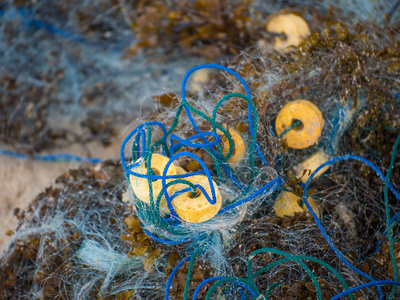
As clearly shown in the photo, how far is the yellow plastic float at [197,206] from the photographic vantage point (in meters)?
1.40

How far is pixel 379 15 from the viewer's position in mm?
2887

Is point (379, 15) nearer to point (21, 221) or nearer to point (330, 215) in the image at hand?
point (330, 215)

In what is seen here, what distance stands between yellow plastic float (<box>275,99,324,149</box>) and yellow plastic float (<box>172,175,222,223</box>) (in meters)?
0.51

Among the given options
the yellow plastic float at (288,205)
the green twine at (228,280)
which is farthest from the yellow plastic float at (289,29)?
the green twine at (228,280)

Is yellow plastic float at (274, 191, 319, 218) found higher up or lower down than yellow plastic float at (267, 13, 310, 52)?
lower down

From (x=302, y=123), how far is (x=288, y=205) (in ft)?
1.26

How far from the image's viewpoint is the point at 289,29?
2543mm

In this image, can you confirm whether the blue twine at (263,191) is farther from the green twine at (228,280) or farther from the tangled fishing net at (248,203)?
the green twine at (228,280)

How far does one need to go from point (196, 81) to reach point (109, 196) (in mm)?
1399

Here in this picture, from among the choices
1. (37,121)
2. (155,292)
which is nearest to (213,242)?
(155,292)

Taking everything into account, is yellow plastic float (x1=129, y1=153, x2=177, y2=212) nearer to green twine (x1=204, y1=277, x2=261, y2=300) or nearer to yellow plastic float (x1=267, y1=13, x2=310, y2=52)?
green twine (x1=204, y1=277, x2=261, y2=300)

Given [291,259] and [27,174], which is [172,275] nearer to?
[291,259]

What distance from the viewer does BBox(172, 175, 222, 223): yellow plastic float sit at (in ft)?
4.60

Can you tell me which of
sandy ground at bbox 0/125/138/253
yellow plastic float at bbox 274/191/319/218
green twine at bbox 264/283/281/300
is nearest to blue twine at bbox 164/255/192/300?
green twine at bbox 264/283/281/300
